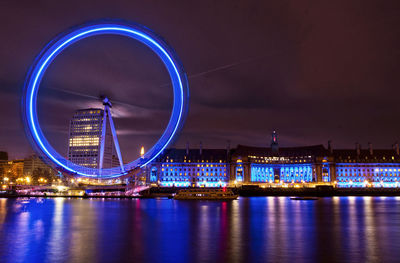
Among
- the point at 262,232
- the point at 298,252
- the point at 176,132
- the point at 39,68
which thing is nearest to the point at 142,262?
the point at 298,252

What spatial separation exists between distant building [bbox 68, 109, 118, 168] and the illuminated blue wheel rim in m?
107

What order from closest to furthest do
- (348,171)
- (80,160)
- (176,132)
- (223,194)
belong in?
(176,132)
(223,194)
(348,171)
(80,160)

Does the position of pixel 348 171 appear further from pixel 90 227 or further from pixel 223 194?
pixel 90 227

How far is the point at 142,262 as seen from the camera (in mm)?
18391

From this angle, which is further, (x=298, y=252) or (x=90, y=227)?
(x=90, y=227)

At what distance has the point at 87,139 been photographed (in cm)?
15375

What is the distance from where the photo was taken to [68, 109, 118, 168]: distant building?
150250 mm

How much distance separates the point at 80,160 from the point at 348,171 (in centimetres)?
9970

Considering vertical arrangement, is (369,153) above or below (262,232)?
above

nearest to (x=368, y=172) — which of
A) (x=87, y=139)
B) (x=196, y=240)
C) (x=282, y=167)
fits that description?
(x=282, y=167)

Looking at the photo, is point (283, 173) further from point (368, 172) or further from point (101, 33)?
point (101, 33)

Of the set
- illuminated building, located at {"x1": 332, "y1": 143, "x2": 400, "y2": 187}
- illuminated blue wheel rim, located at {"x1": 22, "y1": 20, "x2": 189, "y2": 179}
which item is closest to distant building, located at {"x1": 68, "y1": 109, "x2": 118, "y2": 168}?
illuminated building, located at {"x1": 332, "y1": 143, "x2": 400, "y2": 187}

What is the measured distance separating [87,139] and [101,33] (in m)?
119

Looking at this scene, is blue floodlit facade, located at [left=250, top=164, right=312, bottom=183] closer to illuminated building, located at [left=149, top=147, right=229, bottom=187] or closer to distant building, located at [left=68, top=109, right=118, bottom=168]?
illuminated building, located at [left=149, top=147, right=229, bottom=187]
